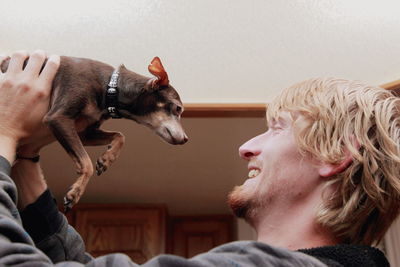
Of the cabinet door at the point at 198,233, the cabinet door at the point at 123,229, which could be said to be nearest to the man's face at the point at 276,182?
the cabinet door at the point at 123,229

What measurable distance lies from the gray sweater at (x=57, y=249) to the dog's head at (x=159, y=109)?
0.22m

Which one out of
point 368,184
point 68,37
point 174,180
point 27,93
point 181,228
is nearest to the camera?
point 27,93

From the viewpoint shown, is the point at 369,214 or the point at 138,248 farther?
the point at 138,248

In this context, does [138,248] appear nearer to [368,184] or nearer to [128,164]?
[128,164]

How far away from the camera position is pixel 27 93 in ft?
2.66

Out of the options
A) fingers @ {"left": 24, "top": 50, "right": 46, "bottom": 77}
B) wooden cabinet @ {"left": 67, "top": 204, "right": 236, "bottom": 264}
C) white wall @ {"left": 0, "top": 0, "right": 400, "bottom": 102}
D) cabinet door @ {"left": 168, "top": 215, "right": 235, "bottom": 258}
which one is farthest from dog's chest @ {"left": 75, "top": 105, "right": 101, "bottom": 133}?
cabinet door @ {"left": 168, "top": 215, "right": 235, "bottom": 258}

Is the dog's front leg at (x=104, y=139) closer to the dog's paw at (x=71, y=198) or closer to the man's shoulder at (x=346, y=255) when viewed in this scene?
the dog's paw at (x=71, y=198)

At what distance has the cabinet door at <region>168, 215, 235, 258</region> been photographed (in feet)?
10.8

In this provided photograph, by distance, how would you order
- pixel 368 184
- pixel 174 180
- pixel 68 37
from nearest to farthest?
pixel 368 184, pixel 68 37, pixel 174 180

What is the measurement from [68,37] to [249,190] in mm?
1251

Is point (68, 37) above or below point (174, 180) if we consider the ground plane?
above

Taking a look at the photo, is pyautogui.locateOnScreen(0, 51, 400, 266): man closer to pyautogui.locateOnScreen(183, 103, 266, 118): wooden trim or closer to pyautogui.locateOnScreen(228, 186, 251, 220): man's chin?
pyautogui.locateOnScreen(228, 186, 251, 220): man's chin

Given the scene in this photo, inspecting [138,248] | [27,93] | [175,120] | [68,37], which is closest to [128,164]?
[138,248]

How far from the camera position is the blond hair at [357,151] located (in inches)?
39.3
